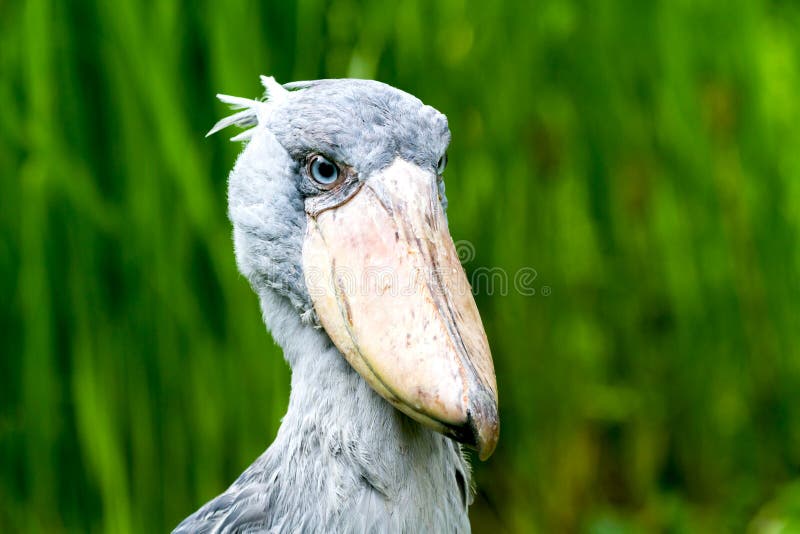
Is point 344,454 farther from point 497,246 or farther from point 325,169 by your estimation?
point 497,246

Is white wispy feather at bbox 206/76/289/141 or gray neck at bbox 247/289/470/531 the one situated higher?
white wispy feather at bbox 206/76/289/141

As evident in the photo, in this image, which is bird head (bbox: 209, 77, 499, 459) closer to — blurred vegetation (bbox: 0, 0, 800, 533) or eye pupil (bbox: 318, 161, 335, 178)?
eye pupil (bbox: 318, 161, 335, 178)

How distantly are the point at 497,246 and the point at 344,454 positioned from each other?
1238mm

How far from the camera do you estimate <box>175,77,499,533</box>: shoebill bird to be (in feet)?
3.42

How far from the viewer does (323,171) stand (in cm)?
113

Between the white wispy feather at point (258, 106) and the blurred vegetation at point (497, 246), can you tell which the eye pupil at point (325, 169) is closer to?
the white wispy feather at point (258, 106)

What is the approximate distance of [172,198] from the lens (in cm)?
189

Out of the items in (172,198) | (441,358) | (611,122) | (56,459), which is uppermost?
(611,122)

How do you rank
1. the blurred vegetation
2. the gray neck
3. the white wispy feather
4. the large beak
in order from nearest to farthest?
1. the large beak
2. the gray neck
3. the white wispy feather
4. the blurred vegetation

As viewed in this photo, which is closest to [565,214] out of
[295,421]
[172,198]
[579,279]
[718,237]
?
[579,279]

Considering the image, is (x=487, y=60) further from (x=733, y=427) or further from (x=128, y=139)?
(x=733, y=427)

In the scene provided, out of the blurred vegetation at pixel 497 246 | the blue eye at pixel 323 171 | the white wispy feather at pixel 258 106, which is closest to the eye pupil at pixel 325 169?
the blue eye at pixel 323 171

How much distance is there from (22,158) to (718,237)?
1.77 meters

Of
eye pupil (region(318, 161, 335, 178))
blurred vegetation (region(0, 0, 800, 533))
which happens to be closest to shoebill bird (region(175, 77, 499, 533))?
eye pupil (region(318, 161, 335, 178))
